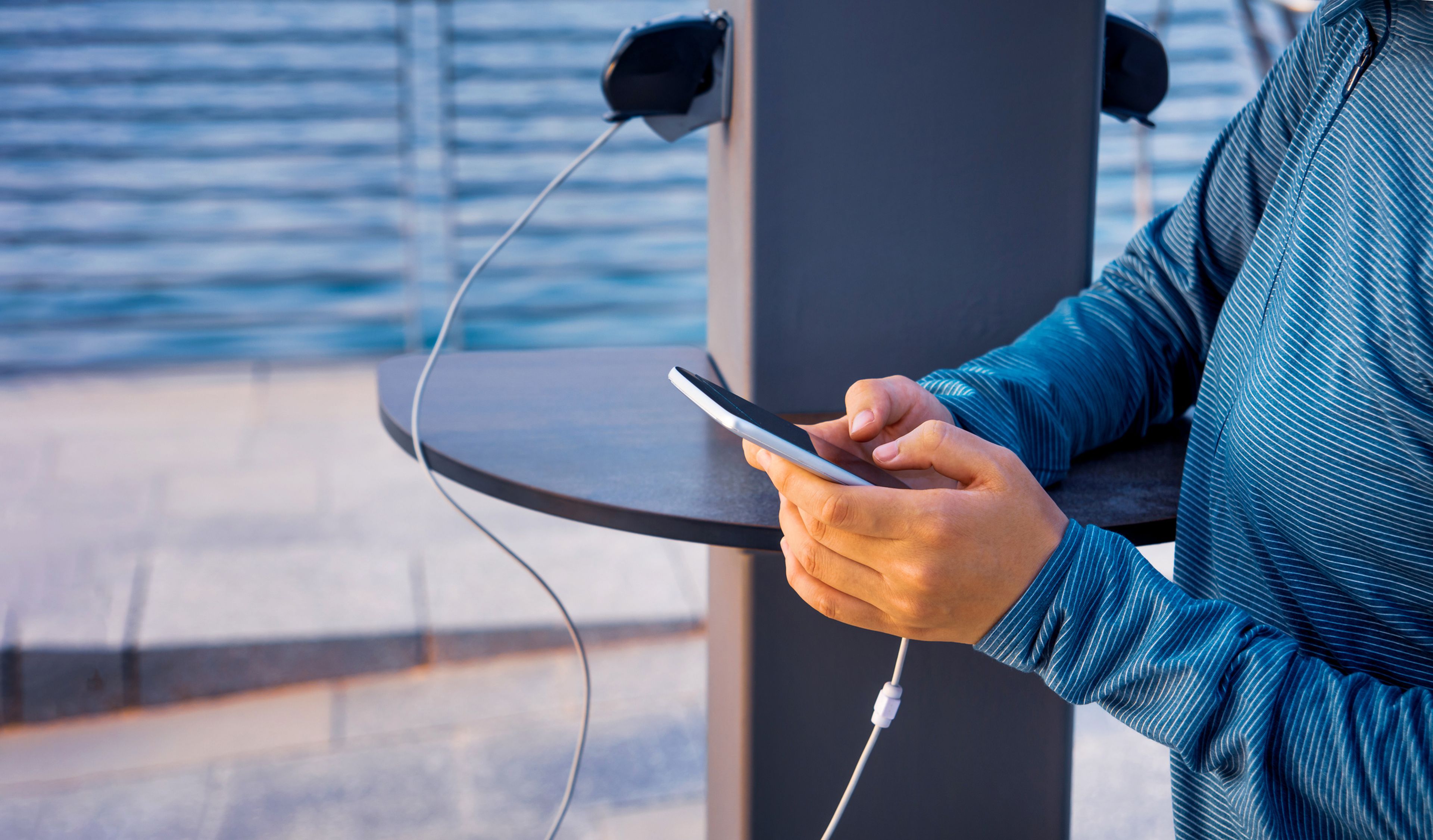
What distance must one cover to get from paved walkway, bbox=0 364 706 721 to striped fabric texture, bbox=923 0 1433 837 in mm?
1449

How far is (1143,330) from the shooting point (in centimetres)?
75

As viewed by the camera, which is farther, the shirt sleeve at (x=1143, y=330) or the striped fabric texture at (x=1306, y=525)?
the shirt sleeve at (x=1143, y=330)

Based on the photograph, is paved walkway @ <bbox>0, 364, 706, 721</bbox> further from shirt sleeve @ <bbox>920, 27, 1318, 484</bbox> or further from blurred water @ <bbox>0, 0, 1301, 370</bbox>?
shirt sleeve @ <bbox>920, 27, 1318, 484</bbox>

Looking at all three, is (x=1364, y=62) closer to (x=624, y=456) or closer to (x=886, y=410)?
(x=886, y=410)

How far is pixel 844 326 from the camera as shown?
827 mm

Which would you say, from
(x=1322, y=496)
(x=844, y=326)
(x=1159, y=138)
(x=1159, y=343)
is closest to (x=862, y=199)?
(x=844, y=326)

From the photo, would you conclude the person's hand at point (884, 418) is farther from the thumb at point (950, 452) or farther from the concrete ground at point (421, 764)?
the concrete ground at point (421, 764)

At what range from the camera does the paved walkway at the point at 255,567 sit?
5.85ft

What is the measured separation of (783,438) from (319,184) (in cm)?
290

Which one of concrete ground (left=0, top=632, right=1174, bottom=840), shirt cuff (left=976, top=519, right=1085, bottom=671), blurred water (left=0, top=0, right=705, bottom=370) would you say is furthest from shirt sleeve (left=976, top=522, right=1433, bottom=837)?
blurred water (left=0, top=0, right=705, bottom=370)

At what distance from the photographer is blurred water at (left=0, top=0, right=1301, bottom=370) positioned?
115 inches

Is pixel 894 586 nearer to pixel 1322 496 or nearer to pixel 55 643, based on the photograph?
pixel 1322 496

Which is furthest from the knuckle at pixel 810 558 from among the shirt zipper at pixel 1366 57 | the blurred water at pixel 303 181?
the blurred water at pixel 303 181

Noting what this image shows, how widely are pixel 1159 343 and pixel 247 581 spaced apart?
1680 millimetres
